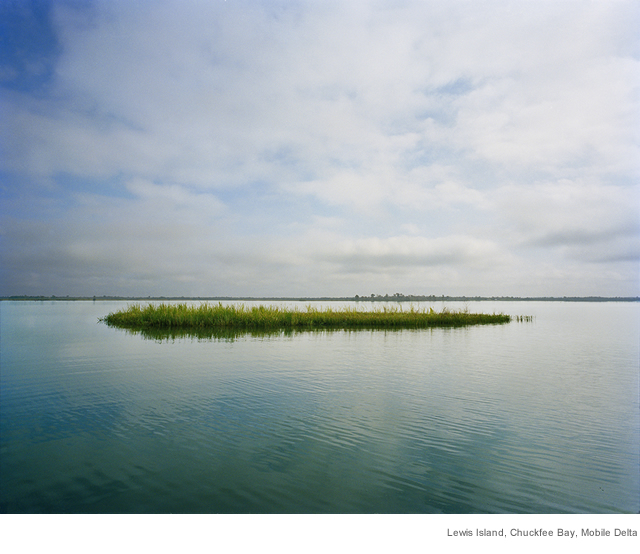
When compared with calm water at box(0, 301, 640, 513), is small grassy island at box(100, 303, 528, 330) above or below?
above

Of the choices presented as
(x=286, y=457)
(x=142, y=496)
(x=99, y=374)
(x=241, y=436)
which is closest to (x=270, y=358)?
(x=99, y=374)

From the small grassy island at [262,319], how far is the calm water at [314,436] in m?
17.6

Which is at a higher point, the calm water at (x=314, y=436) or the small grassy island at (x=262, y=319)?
the small grassy island at (x=262, y=319)

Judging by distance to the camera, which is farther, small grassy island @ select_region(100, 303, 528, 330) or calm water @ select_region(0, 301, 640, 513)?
small grassy island @ select_region(100, 303, 528, 330)

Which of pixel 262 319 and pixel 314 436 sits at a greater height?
pixel 262 319

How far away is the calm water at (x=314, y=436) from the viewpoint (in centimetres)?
531

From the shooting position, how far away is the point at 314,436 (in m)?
7.69

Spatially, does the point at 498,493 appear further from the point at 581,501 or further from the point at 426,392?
the point at 426,392

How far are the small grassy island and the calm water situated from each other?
693 inches

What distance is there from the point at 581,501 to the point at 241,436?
5746 millimetres

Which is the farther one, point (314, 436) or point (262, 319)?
point (262, 319)

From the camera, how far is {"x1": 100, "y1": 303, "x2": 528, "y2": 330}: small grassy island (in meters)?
34.0

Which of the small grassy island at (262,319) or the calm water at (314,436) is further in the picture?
the small grassy island at (262,319)

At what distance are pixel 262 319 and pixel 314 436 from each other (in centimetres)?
2791
